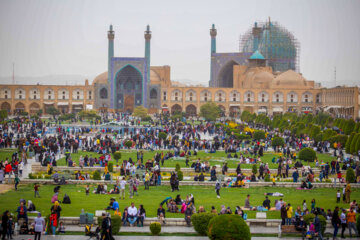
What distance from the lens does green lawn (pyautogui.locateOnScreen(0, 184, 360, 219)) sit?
12469 mm

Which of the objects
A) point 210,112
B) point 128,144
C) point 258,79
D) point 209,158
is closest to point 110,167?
point 209,158

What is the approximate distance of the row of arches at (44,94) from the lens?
5628cm

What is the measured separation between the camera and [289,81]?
56.8m

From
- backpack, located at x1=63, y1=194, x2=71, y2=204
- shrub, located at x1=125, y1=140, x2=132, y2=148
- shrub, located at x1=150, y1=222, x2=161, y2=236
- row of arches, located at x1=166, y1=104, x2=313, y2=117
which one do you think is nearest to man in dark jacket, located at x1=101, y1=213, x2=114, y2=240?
shrub, located at x1=150, y1=222, x2=161, y2=236

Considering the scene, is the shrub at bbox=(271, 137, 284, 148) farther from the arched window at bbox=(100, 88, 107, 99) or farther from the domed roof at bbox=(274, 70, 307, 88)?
the arched window at bbox=(100, 88, 107, 99)

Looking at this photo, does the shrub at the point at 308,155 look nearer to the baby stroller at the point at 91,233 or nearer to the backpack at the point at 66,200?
the backpack at the point at 66,200

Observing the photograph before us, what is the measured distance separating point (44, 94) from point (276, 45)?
27120 mm

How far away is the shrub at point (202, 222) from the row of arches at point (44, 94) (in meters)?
47.4

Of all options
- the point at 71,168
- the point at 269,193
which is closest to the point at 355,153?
the point at 269,193

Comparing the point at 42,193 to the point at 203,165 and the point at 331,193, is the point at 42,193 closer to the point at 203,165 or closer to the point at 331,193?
the point at 203,165

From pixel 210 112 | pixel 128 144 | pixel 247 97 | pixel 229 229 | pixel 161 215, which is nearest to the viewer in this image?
pixel 229 229

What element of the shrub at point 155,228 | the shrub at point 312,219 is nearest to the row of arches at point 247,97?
the shrub at point 312,219

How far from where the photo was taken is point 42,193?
1455cm

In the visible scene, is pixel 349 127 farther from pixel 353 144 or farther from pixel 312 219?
pixel 312 219
